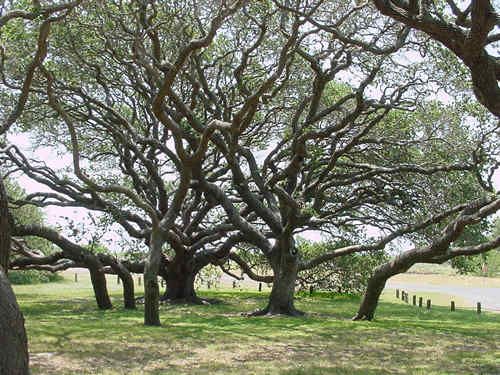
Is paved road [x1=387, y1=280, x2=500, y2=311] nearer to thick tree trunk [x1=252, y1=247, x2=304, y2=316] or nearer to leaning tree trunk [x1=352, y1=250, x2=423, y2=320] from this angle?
leaning tree trunk [x1=352, y1=250, x2=423, y2=320]

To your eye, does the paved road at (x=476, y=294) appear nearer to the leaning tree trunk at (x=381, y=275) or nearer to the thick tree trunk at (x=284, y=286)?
the leaning tree trunk at (x=381, y=275)

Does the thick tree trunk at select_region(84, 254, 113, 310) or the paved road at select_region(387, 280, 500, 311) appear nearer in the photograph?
the thick tree trunk at select_region(84, 254, 113, 310)

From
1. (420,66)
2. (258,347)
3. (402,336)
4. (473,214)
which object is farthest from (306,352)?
(420,66)

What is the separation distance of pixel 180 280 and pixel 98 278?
16.7ft

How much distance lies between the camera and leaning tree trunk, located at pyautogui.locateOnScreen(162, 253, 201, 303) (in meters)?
A: 23.2

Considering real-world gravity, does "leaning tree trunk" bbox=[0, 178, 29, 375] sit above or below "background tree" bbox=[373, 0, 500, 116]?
below

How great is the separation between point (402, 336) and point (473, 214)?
339 cm

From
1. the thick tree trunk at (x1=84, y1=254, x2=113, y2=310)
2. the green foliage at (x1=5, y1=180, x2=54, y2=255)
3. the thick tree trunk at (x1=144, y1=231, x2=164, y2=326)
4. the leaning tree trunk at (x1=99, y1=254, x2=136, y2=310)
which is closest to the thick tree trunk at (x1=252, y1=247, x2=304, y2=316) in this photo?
the leaning tree trunk at (x1=99, y1=254, x2=136, y2=310)

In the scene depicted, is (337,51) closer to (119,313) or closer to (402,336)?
(402,336)

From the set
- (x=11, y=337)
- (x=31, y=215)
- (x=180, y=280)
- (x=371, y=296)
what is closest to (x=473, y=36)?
(x=11, y=337)

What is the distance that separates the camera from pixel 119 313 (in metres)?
17.5

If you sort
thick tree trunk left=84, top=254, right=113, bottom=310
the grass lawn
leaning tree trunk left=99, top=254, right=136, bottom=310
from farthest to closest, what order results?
leaning tree trunk left=99, top=254, right=136, bottom=310 → thick tree trunk left=84, top=254, right=113, bottom=310 → the grass lawn

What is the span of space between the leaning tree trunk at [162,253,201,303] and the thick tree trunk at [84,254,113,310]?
171 inches

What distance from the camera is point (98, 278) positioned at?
18.8 meters
